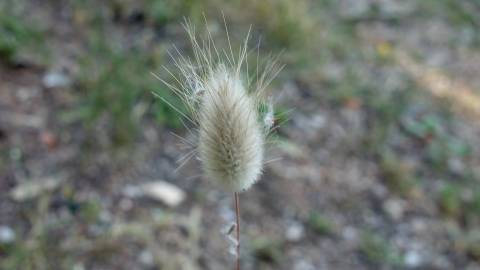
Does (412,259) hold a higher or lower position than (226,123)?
higher

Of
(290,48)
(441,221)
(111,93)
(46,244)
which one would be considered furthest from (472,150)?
(46,244)

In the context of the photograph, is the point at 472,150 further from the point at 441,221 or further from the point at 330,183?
the point at 330,183

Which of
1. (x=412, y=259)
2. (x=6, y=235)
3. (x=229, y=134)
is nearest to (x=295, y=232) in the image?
(x=412, y=259)

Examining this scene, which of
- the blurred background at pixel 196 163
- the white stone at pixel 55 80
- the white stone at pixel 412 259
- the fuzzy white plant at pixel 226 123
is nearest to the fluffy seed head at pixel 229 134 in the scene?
the fuzzy white plant at pixel 226 123

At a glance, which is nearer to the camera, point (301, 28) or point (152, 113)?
point (152, 113)

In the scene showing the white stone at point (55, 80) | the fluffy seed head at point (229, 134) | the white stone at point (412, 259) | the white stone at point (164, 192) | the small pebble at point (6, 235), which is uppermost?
the white stone at point (55, 80)

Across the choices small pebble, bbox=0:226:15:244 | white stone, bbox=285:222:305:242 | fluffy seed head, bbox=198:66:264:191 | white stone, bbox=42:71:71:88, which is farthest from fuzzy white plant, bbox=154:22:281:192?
white stone, bbox=42:71:71:88

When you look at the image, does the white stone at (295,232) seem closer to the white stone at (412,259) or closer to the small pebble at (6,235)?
the white stone at (412,259)

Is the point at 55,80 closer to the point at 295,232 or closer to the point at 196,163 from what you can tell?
the point at 196,163
